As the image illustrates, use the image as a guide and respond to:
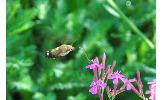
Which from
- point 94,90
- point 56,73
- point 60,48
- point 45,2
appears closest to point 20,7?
point 45,2

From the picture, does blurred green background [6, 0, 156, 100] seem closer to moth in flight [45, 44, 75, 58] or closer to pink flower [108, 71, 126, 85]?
moth in flight [45, 44, 75, 58]

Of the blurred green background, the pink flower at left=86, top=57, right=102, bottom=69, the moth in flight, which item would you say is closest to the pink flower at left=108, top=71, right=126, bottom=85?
the pink flower at left=86, top=57, right=102, bottom=69

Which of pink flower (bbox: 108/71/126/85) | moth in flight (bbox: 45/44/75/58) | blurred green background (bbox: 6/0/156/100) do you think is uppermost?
blurred green background (bbox: 6/0/156/100)

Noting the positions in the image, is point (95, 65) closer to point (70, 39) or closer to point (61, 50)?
point (61, 50)

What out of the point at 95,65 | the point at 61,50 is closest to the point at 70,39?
the point at 61,50

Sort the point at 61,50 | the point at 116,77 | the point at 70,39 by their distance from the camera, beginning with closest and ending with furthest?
the point at 116,77 → the point at 61,50 → the point at 70,39

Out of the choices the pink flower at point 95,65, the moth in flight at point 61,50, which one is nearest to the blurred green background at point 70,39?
the moth in flight at point 61,50

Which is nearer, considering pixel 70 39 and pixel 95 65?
pixel 95 65
